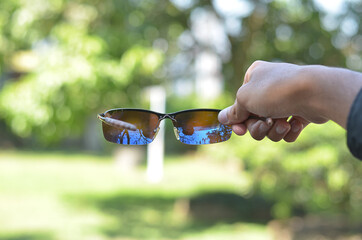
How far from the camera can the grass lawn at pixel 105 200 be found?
7.70m

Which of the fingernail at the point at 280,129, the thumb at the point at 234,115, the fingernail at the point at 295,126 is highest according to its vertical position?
the thumb at the point at 234,115

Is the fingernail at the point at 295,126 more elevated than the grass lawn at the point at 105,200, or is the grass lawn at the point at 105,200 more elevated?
the fingernail at the point at 295,126

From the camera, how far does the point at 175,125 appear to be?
1.68 m

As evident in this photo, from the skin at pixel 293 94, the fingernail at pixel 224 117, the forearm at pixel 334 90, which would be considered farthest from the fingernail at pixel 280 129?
the forearm at pixel 334 90

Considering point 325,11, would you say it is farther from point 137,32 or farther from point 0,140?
point 0,140

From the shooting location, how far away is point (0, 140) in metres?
19.5

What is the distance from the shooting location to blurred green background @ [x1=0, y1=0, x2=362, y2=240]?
18.0 feet

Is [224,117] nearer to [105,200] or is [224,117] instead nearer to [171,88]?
[171,88]

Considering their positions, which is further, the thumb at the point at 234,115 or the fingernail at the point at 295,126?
the fingernail at the point at 295,126

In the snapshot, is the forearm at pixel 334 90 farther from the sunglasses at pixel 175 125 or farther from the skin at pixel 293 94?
the sunglasses at pixel 175 125

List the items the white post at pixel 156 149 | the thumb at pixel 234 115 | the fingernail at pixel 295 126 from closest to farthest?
the thumb at pixel 234 115 → the fingernail at pixel 295 126 → the white post at pixel 156 149

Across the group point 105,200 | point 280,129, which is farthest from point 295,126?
point 105,200

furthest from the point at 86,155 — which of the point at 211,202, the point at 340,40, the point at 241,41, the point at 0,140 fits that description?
the point at 340,40

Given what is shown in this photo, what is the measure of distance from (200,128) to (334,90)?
0.67 metres
